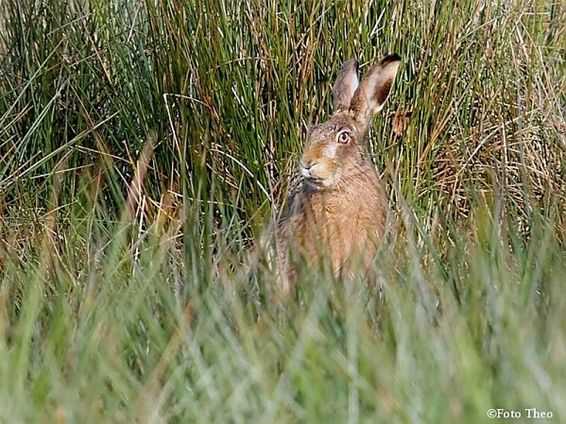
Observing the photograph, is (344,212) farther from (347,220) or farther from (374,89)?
(374,89)

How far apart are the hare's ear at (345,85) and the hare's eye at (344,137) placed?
0.88 feet

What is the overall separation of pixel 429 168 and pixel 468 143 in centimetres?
25

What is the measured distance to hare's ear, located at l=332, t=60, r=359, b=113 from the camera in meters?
5.01

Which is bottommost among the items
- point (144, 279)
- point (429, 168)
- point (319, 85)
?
point (429, 168)

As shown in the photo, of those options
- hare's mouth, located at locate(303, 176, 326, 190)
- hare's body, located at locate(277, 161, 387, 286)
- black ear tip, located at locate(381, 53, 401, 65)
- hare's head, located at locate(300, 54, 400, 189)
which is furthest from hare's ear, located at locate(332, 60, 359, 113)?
hare's mouth, located at locate(303, 176, 326, 190)

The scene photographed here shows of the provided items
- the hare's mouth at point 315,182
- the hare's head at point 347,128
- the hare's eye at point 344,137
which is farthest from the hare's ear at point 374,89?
the hare's mouth at point 315,182

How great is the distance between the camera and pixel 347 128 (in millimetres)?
4820

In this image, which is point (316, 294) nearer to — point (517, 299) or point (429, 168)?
point (517, 299)

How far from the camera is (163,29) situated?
5383 mm

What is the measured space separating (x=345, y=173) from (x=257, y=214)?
40cm

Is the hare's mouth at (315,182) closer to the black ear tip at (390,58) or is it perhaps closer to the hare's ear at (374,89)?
the hare's ear at (374,89)

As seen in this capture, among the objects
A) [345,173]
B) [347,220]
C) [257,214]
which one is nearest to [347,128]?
[345,173]

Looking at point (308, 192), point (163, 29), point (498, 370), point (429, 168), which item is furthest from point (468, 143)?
point (498, 370)

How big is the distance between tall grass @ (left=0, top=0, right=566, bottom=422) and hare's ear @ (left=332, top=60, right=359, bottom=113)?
267mm
